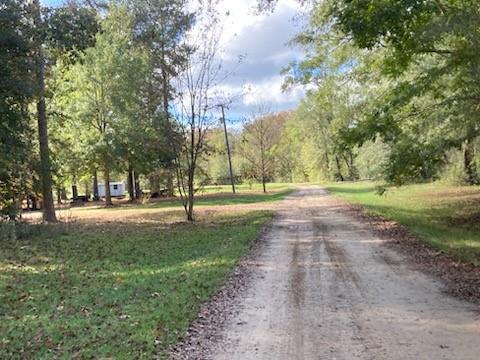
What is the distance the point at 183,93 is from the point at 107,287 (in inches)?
506

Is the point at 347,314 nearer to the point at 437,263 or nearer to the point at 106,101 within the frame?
the point at 437,263

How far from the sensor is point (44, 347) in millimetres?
5922

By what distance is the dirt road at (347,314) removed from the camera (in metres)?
5.49

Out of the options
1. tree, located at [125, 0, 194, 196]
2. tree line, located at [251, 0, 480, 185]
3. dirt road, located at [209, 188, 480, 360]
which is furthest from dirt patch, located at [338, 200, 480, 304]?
tree, located at [125, 0, 194, 196]

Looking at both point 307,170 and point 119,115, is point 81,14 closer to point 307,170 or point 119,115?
point 119,115

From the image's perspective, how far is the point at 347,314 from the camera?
681cm

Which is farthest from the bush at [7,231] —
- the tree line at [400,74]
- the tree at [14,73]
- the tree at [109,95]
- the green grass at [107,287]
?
the tree at [109,95]

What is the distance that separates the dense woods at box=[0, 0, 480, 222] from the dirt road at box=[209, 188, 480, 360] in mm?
4318

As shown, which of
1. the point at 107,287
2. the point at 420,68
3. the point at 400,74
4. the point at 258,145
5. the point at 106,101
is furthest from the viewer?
the point at 258,145

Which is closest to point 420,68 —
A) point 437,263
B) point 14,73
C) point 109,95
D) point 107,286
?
point 437,263

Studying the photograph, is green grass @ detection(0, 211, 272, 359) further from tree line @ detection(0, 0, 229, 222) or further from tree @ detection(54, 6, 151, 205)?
tree @ detection(54, 6, 151, 205)

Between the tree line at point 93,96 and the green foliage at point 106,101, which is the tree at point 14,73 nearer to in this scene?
the tree line at point 93,96

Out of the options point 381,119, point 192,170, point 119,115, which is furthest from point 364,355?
point 119,115

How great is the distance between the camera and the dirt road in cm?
549
